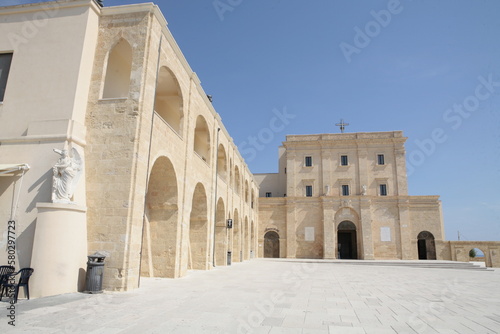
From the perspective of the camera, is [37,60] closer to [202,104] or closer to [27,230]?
[27,230]

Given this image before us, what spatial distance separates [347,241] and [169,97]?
2751 cm

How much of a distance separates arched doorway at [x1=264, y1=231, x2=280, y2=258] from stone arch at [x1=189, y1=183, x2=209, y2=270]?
20359 mm

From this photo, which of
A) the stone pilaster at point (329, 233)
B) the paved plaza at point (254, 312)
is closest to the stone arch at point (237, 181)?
the stone pilaster at point (329, 233)

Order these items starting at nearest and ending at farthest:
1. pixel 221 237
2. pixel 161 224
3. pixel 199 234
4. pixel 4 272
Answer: pixel 4 272 → pixel 161 224 → pixel 199 234 → pixel 221 237

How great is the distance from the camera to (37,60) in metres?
10.1

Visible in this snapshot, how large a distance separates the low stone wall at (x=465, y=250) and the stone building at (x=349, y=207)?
0.72 meters

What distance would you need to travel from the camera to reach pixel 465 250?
1222 inches

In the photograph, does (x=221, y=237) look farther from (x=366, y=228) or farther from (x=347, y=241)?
(x=347, y=241)

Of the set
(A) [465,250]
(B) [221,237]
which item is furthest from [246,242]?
(A) [465,250]

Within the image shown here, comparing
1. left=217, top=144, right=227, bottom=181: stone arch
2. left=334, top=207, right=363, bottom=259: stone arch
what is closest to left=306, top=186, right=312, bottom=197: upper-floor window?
left=334, top=207, right=363, bottom=259: stone arch

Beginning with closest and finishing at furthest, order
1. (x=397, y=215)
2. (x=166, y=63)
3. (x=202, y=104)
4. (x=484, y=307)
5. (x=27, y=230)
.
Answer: (x=484, y=307) → (x=27, y=230) → (x=166, y=63) → (x=202, y=104) → (x=397, y=215)

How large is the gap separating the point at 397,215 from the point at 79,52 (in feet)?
106

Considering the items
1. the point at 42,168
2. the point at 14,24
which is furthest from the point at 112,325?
the point at 14,24

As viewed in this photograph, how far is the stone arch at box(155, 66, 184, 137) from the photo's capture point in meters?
12.9
